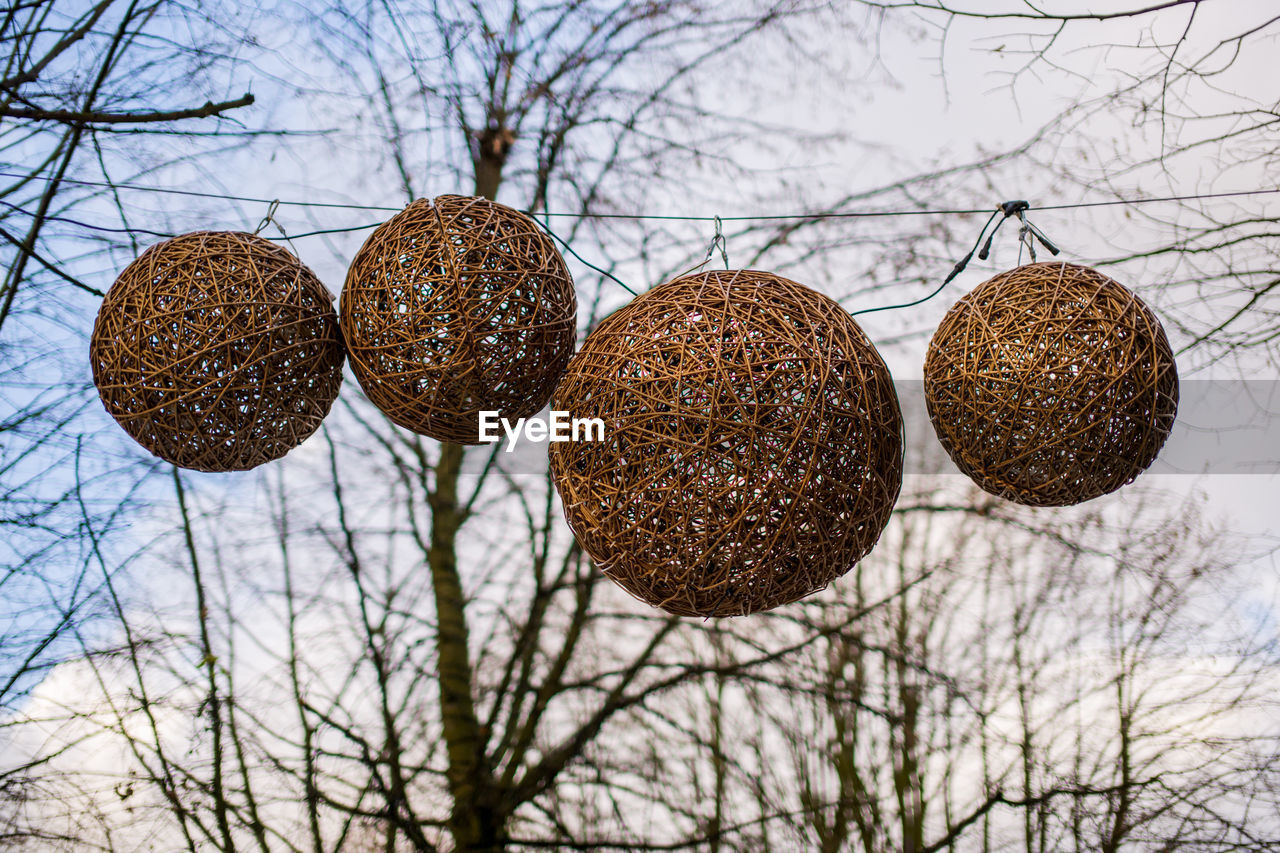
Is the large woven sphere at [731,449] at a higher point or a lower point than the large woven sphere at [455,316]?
lower

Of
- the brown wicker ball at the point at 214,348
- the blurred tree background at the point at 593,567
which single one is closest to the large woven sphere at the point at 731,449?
the brown wicker ball at the point at 214,348

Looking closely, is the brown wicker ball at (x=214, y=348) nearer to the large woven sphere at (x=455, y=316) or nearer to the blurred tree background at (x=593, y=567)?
the large woven sphere at (x=455, y=316)

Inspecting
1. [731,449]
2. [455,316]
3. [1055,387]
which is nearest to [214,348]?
[455,316]

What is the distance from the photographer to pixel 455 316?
1136 millimetres

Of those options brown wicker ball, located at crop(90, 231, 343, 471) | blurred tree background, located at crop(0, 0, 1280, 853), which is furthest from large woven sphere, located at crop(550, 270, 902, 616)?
blurred tree background, located at crop(0, 0, 1280, 853)

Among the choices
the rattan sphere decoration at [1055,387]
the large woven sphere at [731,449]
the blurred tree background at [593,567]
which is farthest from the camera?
the blurred tree background at [593,567]

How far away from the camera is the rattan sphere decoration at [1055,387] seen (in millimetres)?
1134

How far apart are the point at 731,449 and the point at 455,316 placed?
1.21 feet

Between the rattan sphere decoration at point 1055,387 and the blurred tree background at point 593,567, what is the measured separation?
1.11m

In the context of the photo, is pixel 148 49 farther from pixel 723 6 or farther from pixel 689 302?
pixel 689 302

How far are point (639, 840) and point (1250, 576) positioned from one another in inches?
63.5

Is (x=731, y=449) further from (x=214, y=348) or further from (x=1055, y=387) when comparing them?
(x=214, y=348)

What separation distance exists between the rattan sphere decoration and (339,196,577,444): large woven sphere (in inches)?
19.8

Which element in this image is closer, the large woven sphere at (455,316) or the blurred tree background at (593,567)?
the large woven sphere at (455,316)
